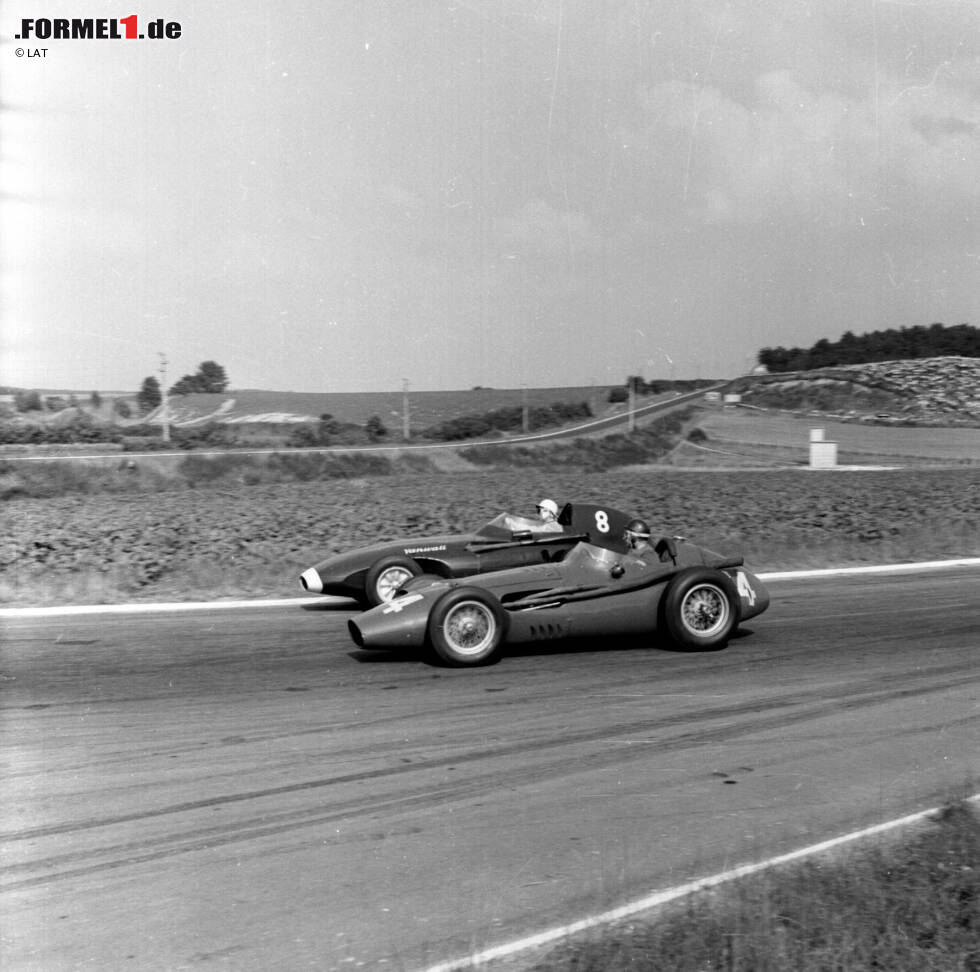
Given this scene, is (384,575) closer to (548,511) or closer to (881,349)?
(548,511)

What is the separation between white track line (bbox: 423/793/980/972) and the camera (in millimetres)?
3623

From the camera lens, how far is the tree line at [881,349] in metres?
77.5

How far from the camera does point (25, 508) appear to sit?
2311 cm

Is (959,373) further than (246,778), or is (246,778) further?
(959,373)

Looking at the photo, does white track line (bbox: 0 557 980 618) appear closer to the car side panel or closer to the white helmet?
the white helmet

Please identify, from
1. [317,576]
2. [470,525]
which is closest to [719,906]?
[317,576]

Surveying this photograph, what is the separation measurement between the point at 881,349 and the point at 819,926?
3406 inches

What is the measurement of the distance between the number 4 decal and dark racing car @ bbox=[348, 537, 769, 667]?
0.02m

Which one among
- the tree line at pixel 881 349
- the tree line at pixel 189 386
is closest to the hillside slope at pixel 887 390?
the tree line at pixel 881 349

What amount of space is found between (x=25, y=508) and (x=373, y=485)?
9.60 meters

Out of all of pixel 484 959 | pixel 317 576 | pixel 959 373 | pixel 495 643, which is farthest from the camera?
pixel 959 373

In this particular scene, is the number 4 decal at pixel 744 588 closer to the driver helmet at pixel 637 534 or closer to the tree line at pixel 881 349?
the driver helmet at pixel 637 534

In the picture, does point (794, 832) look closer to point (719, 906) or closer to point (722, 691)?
point (719, 906)

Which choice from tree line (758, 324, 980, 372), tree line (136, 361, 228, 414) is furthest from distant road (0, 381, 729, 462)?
tree line (136, 361, 228, 414)
